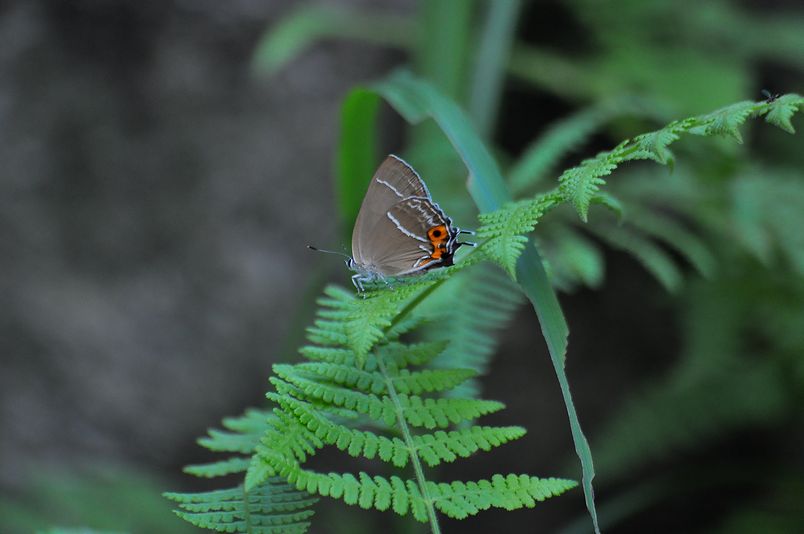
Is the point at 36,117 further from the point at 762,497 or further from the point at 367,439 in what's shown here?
the point at 762,497

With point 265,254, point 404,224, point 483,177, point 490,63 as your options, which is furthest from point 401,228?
point 265,254

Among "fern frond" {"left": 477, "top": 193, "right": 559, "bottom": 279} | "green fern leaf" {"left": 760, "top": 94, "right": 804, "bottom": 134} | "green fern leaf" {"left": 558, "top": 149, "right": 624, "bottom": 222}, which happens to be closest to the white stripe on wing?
"fern frond" {"left": 477, "top": 193, "right": 559, "bottom": 279}

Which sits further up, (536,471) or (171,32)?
(171,32)

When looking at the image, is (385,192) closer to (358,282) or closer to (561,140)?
(358,282)

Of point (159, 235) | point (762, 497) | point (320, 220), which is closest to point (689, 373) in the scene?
point (762, 497)

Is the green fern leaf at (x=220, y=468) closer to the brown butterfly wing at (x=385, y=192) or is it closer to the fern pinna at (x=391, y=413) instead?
the fern pinna at (x=391, y=413)
